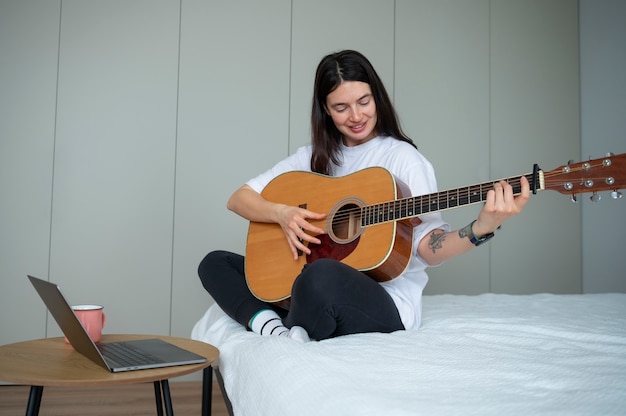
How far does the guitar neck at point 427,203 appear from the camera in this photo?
130 centimetres

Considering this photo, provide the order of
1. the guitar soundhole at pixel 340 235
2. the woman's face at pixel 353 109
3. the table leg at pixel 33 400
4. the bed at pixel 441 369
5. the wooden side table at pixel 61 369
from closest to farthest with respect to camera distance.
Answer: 1. the bed at pixel 441 369
2. the wooden side table at pixel 61 369
3. the table leg at pixel 33 400
4. the guitar soundhole at pixel 340 235
5. the woman's face at pixel 353 109

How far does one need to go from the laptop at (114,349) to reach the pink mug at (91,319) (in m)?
0.04

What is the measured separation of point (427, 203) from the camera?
4.50 feet

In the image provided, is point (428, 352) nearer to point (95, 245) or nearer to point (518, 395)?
point (518, 395)

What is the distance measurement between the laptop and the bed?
0.42 ft

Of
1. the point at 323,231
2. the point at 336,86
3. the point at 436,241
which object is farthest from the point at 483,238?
the point at 336,86

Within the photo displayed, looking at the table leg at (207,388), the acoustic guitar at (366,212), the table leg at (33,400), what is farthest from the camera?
the table leg at (207,388)

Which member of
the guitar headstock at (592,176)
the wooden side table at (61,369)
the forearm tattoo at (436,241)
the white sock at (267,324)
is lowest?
the wooden side table at (61,369)

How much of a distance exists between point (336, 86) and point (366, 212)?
459 millimetres

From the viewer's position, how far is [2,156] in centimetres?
272

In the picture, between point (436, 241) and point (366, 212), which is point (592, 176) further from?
point (366, 212)

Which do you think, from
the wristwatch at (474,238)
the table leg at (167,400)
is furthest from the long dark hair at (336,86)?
the table leg at (167,400)

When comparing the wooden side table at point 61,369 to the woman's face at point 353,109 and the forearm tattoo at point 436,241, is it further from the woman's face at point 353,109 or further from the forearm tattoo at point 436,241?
the woman's face at point 353,109

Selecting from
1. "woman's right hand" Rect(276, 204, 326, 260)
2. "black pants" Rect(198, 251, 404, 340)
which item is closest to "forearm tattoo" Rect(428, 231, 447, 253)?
"black pants" Rect(198, 251, 404, 340)
